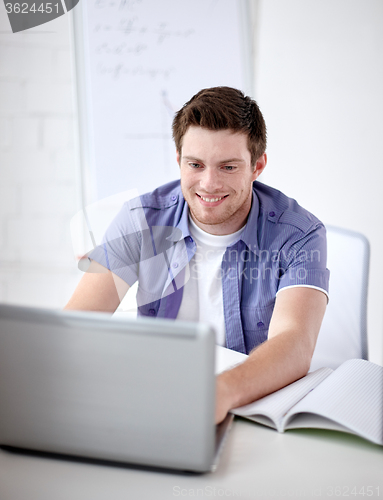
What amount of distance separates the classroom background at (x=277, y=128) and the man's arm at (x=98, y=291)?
4.8 inches

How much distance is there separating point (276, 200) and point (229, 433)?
0.58 metres

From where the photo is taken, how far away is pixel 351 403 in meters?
0.45

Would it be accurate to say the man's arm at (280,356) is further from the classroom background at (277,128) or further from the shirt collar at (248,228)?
the classroom background at (277,128)

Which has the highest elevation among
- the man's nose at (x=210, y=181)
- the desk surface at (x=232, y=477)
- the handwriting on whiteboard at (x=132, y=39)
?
the handwriting on whiteboard at (x=132, y=39)

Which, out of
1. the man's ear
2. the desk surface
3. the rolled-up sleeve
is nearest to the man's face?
the man's ear

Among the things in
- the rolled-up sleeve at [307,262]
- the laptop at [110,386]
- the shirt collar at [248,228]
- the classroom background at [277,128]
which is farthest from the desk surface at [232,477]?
the classroom background at [277,128]

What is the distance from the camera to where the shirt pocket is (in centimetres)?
86

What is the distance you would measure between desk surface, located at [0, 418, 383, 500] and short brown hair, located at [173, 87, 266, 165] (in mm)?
600

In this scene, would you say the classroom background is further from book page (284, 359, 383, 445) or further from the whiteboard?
book page (284, 359, 383, 445)

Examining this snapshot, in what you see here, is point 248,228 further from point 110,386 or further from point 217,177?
point 110,386

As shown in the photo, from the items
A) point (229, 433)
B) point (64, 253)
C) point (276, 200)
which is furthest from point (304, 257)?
point (64, 253)

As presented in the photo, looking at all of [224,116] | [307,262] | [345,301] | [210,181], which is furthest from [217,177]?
[345,301]

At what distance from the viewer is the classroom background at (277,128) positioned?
3.39ft

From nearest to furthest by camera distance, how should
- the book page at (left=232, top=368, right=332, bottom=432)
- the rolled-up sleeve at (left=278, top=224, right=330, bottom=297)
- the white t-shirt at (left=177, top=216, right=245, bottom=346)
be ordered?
the book page at (left=232, top=368, right=332, bottom=432) → the rolled-up sleeve at (left=278, top=224, right=330, bottom=297) → the white t-shirt at (left=177, top=216, right=245, bottom=346)
